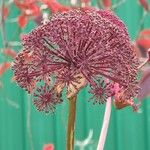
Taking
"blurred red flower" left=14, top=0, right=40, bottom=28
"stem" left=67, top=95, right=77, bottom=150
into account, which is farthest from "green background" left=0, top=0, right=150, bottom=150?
"stem" left=67, top=95, right=77, bottom=150

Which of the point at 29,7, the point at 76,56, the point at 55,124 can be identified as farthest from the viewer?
the point at 55,124

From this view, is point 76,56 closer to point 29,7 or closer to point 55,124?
point 29,7

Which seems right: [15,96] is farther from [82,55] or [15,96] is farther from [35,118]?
[82,55]

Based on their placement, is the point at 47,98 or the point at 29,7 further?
the point at 29,7

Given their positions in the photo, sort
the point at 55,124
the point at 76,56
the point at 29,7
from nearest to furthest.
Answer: the point at 76,56 → the point at 29,7 → the point at 55,124

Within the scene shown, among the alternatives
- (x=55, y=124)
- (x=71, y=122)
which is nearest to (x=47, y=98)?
(x=71, y=122)

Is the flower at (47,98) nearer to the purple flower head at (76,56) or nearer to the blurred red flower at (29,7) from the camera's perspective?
the purple flower head at (76,56)
